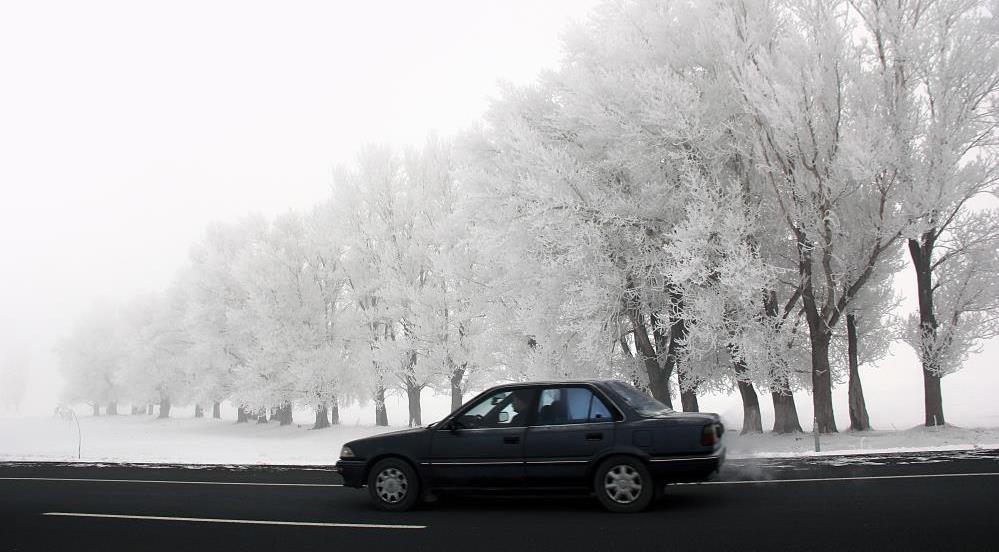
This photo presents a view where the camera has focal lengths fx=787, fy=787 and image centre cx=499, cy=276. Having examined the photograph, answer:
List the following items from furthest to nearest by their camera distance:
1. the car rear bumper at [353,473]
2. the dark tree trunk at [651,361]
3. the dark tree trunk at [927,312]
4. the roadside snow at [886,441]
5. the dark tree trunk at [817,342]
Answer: the dark tree trunk at [651,361]
the dark tree trunk at [927,312]
the dark tree trunk at [817,342]
the roadside snow at [886,441]
the car rear bumper at [353,473]

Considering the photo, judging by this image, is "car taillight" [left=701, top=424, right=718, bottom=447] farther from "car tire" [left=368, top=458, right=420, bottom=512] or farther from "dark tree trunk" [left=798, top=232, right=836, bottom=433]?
"dark tree trunk" [left=798, top=232, right=836, bottom=433]

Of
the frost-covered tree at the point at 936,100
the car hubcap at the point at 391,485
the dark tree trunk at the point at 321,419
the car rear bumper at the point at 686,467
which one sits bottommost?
the dark tree trunk at the point at 321,419

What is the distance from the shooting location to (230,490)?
12609mm

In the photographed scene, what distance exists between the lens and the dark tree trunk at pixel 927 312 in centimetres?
1942

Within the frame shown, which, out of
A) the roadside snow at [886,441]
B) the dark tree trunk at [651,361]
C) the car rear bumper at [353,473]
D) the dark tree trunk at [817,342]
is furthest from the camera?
the dark tree trunk at [651,361]

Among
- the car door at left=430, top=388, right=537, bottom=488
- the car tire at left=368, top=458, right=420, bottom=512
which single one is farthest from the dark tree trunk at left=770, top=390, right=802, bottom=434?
the car tire at left=368, top=458, right=420, bottom=512

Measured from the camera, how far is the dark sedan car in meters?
8.84

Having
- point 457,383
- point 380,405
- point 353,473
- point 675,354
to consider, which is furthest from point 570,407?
point 380,405

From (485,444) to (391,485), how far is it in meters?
1.41

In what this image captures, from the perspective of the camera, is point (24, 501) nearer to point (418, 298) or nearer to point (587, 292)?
point (587, 292)

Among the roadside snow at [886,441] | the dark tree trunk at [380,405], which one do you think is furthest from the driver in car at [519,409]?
the dark tree trunk at [380,405]

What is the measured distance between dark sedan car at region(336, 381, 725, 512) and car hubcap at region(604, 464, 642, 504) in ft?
0.04

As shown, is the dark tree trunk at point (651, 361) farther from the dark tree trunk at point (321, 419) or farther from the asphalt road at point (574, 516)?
the dark tree trunk at point (321, 419)

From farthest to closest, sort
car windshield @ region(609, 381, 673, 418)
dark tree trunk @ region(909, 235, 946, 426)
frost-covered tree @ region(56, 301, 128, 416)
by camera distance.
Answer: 1. frost-covered tree @ region(56, 301, 128, 416)
2. dark tree trunk @ region(909, 235, 946, 426)
3. car windshield @ region(609, 381, 673, 418)
